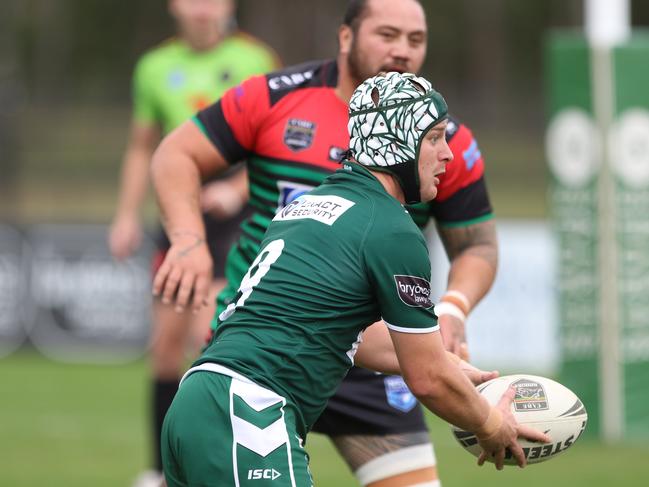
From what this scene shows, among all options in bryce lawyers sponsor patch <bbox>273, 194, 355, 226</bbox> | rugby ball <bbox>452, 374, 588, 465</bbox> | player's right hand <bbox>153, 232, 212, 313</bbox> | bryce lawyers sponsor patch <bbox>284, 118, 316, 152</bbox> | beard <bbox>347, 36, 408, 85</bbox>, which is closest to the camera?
bryce lawyers sponsor patch <bbox>273, 194, 355, 226</bbox>

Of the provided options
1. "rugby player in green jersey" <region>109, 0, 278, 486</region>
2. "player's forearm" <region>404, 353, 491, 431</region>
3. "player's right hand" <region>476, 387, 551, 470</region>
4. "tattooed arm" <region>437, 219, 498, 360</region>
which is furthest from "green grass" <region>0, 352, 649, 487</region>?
"player's forearm" <region>404, 353, 491, 431</region>

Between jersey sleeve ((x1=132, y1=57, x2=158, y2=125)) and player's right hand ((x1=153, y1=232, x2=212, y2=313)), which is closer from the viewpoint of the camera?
player's right hand ((x1=153, y1=232, x2=212, y2=313))

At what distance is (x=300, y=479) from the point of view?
399 cm

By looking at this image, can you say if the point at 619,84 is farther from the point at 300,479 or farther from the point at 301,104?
the point at 300,479

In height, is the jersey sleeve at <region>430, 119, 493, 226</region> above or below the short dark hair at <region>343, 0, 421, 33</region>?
below

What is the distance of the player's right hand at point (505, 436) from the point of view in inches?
165

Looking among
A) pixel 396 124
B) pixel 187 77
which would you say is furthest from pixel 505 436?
pixel 187 77

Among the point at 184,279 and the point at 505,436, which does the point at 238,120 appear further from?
the point at 505,436

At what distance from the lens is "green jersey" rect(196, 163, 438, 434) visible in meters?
3.95

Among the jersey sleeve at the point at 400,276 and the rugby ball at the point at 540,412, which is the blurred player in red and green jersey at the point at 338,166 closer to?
the rugby ball at the point at 540,412

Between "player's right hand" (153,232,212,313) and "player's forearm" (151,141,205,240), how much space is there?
19cm

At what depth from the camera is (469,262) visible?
17.2 feet

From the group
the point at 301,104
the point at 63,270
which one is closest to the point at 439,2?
the point at 63,270

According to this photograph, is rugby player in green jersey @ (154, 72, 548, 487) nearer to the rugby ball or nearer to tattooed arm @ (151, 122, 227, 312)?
the rugby ball
